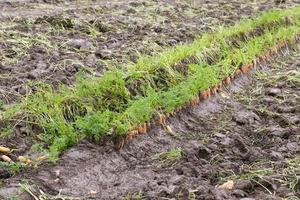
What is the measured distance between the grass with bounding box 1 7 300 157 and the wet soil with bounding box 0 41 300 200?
13 centimetres

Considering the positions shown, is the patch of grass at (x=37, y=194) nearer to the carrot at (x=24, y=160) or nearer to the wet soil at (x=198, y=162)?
the wet soil at (x=198, y=162)

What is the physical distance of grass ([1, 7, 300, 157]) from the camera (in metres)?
3.76

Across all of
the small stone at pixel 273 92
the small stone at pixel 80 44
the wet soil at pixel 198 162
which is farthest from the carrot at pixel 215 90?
the small stone at pixel 80 44

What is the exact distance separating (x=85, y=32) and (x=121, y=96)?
2.47 metres

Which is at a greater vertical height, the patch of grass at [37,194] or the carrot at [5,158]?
the carrot at [5,158]

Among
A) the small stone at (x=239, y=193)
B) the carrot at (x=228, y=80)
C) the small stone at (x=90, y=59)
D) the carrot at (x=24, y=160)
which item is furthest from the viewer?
the small stone at (x=90, y=59)

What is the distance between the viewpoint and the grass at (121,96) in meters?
3.76

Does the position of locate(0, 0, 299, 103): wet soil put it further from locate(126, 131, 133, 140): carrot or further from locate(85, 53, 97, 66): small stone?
locate(126, 131, 133, 140): carrot

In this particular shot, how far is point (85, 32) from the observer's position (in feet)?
21.6

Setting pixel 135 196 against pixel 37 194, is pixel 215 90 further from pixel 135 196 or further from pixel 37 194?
pixel 37 194

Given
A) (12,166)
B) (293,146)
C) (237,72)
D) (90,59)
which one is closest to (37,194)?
(12,166)

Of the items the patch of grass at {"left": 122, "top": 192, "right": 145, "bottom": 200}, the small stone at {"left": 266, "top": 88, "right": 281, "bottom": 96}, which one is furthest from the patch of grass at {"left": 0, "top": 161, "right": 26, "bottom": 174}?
the small stone at {"left": 266, "top": 88, "right": 281, "bottom": 96}

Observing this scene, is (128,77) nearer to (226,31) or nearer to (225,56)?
(225,56)

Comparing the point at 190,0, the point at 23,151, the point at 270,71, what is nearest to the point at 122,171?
the point at 23,151
